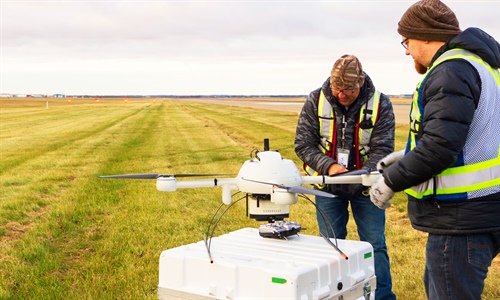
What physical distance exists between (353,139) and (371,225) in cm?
73

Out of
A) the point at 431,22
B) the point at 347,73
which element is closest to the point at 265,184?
the point at 431,22

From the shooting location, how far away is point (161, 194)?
38.9 ft

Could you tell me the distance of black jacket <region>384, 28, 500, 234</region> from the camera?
317 cm

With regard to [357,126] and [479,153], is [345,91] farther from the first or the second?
[479,153]

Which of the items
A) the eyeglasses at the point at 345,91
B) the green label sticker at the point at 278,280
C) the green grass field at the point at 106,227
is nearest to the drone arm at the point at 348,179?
the green label sticker at the point at 278,280

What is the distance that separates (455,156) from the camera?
3232mm

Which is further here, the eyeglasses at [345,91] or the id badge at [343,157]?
the id badge at [343,157]

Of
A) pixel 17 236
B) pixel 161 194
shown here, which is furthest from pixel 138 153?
pixel 17 236

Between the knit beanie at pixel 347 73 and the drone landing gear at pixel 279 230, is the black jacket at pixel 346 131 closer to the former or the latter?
the knit beanie at pixel 347 73

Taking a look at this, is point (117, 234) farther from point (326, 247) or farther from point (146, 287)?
point (326, 247)

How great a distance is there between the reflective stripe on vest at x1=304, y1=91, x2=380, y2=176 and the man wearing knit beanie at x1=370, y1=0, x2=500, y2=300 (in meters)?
1.44

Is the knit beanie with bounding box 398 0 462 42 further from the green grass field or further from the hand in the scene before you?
the green grass field

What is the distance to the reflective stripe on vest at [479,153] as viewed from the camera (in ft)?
10.7

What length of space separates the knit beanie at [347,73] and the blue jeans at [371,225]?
0.99m
